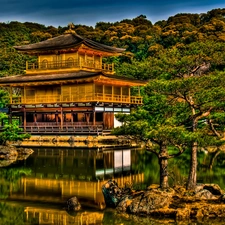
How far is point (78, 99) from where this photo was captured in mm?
45719

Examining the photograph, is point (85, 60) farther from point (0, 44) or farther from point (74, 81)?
point (0, 44)

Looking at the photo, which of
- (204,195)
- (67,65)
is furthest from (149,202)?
(67,65)

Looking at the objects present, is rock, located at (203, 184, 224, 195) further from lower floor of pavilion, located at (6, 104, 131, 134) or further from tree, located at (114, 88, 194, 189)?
lower floor of pavilion, located at (6, 104, 131, 134)

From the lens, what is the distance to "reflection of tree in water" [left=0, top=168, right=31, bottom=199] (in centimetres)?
1963

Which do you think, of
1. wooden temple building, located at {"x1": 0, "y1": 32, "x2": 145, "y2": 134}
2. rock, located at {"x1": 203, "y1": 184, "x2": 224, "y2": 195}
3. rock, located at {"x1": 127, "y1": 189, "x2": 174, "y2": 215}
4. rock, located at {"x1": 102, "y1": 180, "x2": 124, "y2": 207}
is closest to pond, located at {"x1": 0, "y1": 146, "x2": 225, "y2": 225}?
rock, located at {"x1": 102, "y1": 180, "x2": 124, "y2": 207}

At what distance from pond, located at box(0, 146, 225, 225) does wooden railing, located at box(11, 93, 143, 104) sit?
362 inches

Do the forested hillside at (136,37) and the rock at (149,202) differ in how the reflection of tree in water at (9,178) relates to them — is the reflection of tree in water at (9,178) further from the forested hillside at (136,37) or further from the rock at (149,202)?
the forested hillside at (136,37)

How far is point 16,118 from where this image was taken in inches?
2156

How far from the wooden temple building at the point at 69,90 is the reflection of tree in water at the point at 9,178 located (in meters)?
17.0

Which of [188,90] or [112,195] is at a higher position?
[188,90]

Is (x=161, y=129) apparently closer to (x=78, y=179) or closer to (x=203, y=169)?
(x=78, y=179)

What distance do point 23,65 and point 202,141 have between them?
6286 cm

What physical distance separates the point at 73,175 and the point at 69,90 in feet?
78.1

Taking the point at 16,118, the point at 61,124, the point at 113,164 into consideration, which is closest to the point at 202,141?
the point at 113,164
